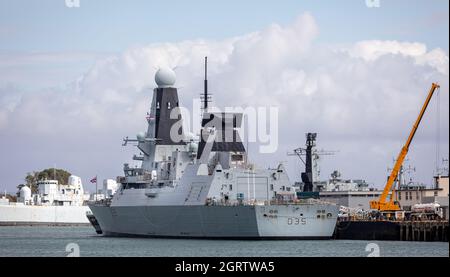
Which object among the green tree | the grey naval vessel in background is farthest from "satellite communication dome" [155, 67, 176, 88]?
the green tree

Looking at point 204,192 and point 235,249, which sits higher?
point 204,192

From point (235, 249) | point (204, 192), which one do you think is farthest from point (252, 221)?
point (235, 249)

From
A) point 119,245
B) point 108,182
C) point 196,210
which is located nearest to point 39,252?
point 119,245

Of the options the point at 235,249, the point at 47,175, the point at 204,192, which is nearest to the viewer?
the point at 235,249

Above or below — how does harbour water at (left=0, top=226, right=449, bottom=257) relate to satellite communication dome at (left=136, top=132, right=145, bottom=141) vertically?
below

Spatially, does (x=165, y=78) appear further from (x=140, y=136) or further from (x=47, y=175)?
(x=47, y=175)

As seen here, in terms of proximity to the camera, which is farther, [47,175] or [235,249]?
[47,175]

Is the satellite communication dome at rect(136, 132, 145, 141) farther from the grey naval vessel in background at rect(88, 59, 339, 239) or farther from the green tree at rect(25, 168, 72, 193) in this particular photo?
the green tree at rect(25, 168, 72, 193)

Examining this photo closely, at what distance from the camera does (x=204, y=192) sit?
68.7 metres

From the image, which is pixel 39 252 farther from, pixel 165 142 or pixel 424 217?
pixel 424 217

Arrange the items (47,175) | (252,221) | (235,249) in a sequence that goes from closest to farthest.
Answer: (235,249), (252,221), (47,175)

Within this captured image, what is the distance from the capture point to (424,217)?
77.2 metres

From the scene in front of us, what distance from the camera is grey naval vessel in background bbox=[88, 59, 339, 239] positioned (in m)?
65.9

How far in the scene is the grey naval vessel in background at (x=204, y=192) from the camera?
6588cm
